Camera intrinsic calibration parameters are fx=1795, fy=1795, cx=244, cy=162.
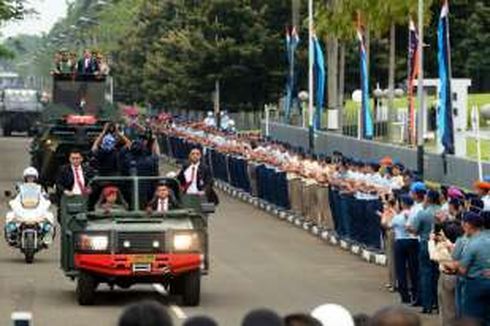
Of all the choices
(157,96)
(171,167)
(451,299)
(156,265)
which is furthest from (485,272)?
(157,96)

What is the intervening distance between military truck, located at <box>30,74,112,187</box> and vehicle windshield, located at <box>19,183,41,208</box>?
1208 centimetres

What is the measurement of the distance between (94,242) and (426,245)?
4132mm

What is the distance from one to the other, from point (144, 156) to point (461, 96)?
549 inches

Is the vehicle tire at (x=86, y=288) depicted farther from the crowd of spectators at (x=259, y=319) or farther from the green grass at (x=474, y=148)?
the green grass at (x=474, y=148)

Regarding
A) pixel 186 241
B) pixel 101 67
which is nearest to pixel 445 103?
pixel 186 241

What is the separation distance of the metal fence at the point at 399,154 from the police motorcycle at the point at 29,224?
30.7 feet

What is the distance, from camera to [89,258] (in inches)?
880

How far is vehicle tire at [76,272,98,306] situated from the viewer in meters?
22.6

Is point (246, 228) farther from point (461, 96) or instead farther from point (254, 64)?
point (254, 64)

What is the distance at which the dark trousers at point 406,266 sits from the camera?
23.6 metres

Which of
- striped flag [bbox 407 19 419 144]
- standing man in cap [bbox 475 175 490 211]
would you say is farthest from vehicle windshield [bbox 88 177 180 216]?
striped flag [bbox 407 19 419 144]

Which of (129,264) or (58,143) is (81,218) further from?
(58,143)

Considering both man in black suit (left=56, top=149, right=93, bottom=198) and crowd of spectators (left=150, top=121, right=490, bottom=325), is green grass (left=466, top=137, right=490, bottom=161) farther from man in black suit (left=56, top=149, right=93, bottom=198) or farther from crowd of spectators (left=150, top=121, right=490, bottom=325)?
man in black suit (left=56, top=149, right=93, bottom=198)

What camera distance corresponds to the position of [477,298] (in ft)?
59.7
